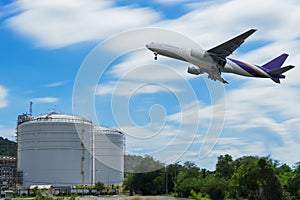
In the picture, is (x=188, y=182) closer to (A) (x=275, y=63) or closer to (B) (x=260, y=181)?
(B) (x=260, y=181)

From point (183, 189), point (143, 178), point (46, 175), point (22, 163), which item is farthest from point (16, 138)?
point (183, 189)

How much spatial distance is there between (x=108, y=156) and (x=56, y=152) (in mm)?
14221

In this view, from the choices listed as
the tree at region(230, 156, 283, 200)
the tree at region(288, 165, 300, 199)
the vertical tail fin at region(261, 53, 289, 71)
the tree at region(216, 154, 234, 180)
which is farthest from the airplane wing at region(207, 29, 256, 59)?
the tree at region(216, 154, 234, 180)

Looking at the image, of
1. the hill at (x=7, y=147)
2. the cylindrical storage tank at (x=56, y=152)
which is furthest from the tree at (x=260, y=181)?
the hill at (x=7, y=147)

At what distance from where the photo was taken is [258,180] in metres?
76.7

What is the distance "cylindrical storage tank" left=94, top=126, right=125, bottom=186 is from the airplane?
73.8 m

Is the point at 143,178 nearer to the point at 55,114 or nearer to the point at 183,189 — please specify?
the point at 183,189

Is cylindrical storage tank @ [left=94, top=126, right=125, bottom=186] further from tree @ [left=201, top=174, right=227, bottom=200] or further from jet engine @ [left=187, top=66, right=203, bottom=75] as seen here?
jet engine @ [left=187, top=66, right=203, bottom=75]

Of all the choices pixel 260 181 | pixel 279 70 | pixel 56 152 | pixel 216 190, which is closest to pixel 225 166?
pixel 216 190

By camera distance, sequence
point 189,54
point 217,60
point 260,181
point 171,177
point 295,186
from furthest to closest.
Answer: point 171,177
point 260,181
point 295,186
point 217,60
point 189,54

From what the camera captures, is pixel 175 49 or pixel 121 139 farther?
pixel 121 139

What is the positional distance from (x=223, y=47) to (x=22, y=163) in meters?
79.3

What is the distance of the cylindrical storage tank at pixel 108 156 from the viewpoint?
4551 inches

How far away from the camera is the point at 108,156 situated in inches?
4552
